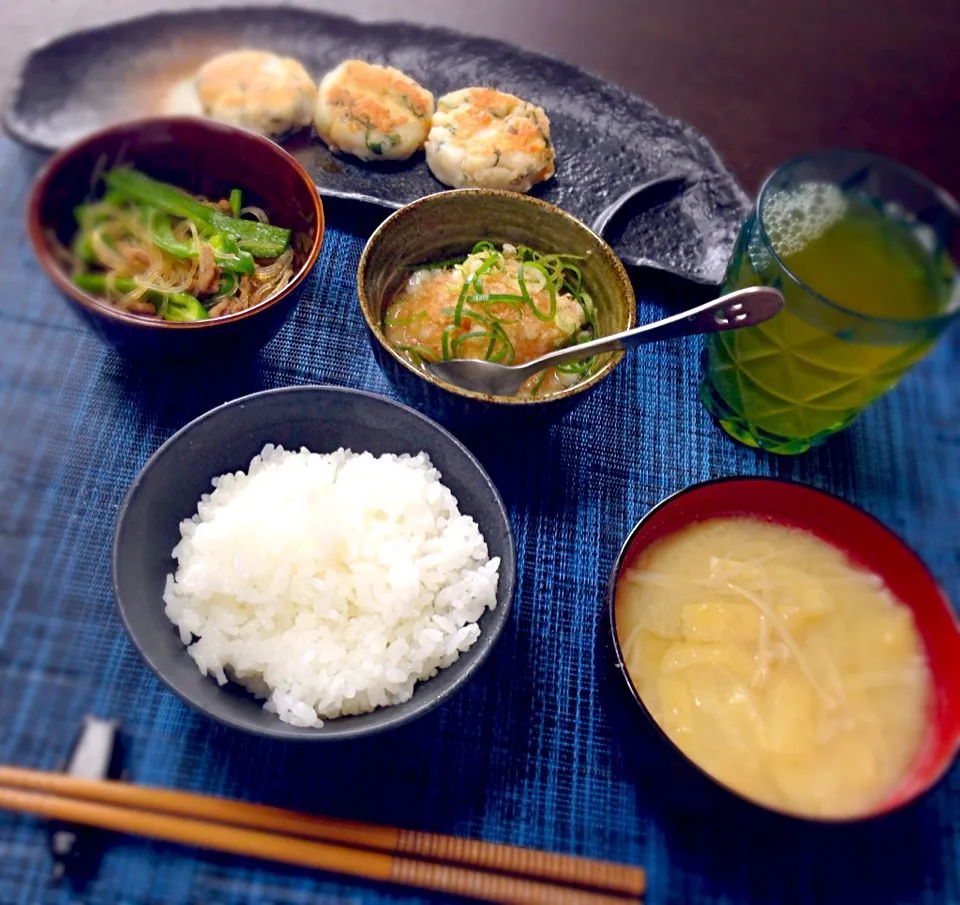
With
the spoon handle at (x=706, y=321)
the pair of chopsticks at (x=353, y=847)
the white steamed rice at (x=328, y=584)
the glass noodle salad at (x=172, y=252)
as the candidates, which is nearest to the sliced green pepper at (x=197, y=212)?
the glass noodle salad at (x=172, y=252)

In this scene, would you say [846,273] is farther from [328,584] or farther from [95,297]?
[95,297]

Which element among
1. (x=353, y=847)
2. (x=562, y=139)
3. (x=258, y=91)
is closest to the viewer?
(x=353, y=847)

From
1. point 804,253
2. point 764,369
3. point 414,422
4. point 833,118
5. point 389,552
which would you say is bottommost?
point 389,552

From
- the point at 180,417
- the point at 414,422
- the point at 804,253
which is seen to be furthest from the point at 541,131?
the point at 180,417

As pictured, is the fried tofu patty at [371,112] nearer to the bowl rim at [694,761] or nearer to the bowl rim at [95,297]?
the bowl rim at [95,297]

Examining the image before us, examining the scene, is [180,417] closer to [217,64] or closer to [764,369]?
[217,64]

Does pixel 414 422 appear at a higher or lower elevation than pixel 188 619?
higher

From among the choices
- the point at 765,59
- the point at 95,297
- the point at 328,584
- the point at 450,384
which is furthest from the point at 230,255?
the point at 765,59

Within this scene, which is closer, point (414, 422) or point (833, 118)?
point (414, 422)
